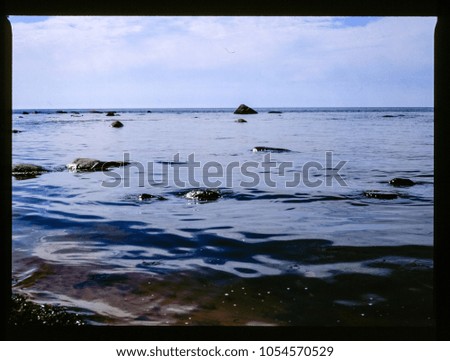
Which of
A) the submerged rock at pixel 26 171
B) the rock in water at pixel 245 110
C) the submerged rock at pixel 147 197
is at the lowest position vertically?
the submerged rock at pixel 147 197

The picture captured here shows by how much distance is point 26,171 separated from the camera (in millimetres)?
10156

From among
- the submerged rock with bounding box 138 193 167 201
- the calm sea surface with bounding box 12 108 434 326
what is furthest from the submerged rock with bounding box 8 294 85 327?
the submerged rock with bounding box 138 193 167 201

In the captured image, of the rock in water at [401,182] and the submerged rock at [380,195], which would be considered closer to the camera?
the submerged rock at [380,195]

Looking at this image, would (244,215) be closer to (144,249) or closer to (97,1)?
(144,249)

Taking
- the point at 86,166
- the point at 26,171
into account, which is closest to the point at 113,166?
the point at 86,166

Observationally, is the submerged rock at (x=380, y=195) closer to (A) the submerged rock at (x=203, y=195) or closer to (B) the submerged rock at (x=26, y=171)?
(A) the submerged rock at (x=203, y=195)

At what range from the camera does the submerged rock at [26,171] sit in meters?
9.95

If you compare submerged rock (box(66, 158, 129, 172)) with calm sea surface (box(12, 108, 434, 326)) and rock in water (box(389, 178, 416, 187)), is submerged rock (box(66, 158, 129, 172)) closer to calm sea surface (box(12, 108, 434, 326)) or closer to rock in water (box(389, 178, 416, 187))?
calm sea surface (box(12, 108, 434, 326))

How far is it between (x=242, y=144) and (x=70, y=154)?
6536 millimetres

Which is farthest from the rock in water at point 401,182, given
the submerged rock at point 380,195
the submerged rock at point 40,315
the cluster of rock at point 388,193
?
the submerged rock at point 40,315

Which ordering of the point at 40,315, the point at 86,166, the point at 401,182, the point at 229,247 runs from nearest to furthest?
the point at 40,315 → the point at 229,247 → the point at 401,182 → the point at 86,166

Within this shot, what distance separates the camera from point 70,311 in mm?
3127

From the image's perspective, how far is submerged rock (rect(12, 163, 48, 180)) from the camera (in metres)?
9.95

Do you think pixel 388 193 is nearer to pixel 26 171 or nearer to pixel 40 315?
pixel 40 315
